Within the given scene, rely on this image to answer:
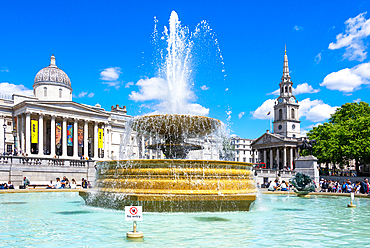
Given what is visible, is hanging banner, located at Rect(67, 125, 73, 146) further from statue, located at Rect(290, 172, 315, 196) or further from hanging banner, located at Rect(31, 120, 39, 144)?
statue, located at Rect(290, 172, 315, 196)

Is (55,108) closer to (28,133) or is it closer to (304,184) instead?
(28,133)

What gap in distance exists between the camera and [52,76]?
6253 centimetres

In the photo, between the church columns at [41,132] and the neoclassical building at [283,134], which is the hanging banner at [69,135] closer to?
the church columns at [41,132]

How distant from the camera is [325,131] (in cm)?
5338

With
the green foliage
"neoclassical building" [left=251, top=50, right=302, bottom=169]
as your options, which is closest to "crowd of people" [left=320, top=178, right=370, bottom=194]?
the green foliage

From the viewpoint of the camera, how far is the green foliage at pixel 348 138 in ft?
153

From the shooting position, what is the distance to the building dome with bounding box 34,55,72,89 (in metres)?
62.0

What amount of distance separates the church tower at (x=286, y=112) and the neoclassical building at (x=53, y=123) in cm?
5569

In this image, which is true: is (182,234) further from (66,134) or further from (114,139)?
(114,139)

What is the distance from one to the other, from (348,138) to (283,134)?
5419 cm

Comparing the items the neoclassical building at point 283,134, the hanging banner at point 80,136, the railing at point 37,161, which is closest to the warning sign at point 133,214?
the railing at point 37,161

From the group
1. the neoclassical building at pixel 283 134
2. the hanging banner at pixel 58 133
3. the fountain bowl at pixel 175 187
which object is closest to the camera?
the fountain bowl at pixel 175 187

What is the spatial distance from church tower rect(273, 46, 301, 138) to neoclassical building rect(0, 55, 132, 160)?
5569 cm

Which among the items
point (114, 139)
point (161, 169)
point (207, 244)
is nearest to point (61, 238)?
point (207, 244)
